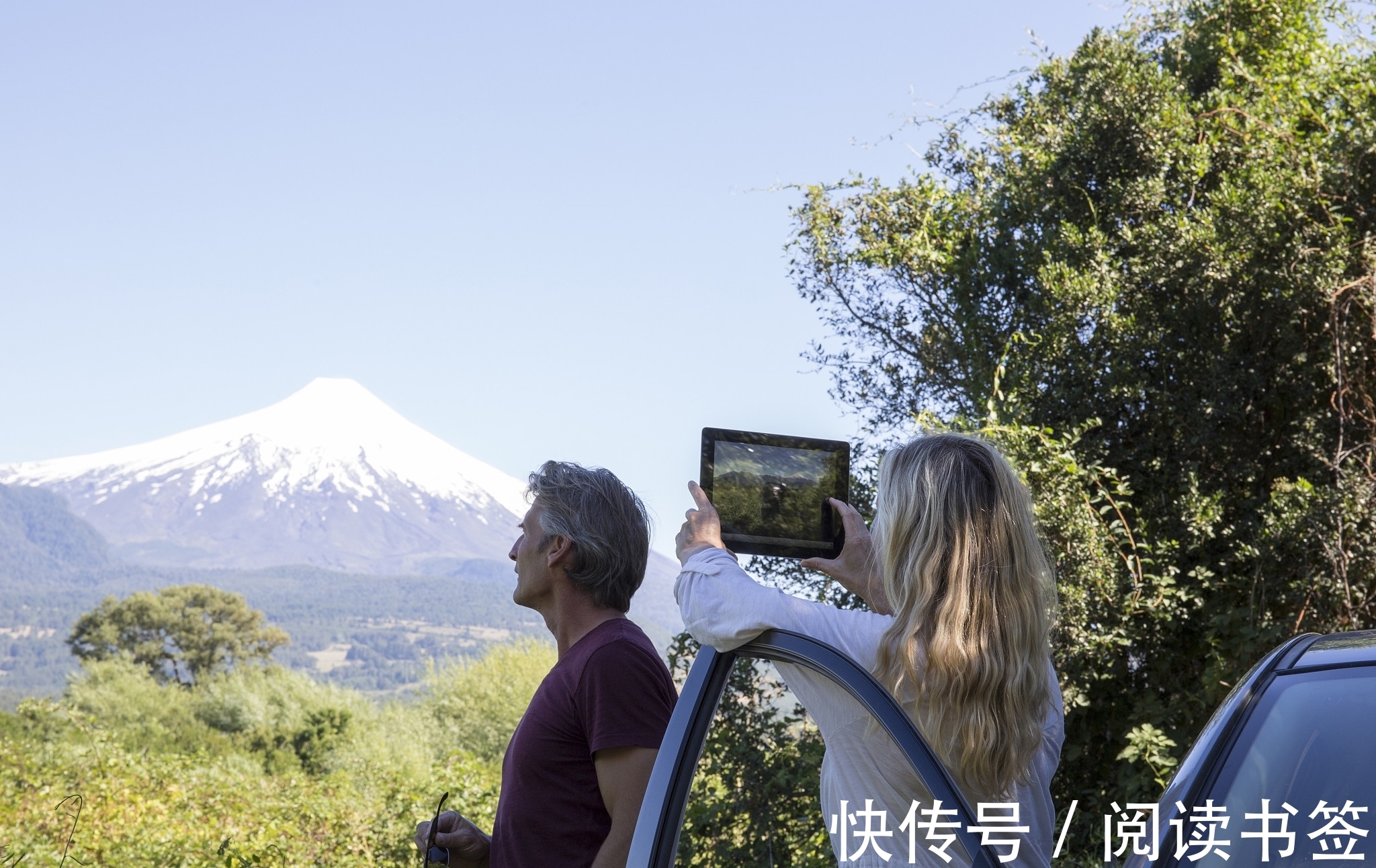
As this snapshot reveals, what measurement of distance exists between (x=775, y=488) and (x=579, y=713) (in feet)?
2.26

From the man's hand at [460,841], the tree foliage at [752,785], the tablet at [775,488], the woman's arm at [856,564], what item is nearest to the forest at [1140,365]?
the tree foliage at [752,785]

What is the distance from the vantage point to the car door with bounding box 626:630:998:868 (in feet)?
4.59

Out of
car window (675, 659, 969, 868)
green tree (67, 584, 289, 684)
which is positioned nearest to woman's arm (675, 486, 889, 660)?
car window (675, 659, 969, 868)

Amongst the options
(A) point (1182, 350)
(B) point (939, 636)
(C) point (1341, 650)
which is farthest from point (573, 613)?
(A) point (1182, 350)

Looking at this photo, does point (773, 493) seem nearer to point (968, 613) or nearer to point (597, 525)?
point (968, 613)

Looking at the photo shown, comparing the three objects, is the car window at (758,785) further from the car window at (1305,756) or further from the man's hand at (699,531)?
the car window at (1305,756)

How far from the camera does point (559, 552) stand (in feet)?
7.84

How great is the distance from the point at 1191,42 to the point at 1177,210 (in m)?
1.36

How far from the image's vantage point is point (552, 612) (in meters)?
2.43

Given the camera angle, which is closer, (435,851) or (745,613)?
(745,613)

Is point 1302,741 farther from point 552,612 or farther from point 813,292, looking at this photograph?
point 813,292

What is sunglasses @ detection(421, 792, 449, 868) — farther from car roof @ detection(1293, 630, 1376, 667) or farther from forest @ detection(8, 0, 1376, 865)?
forest @ detection(8, 0, 1376, 865)

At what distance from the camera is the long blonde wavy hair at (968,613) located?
1484 mm

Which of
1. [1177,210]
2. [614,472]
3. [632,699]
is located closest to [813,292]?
[1177,210]
